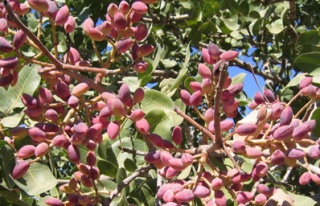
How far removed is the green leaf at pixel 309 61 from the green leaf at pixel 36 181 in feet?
2.21

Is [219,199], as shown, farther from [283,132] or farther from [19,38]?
[19,38]

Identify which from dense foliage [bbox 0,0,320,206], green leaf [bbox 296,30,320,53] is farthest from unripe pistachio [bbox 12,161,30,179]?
green leaf [bbox 296,30,320,53]

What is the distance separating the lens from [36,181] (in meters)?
1.24

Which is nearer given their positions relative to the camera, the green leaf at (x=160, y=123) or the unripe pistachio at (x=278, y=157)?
the unripe pistachio at (x=278, y=157)

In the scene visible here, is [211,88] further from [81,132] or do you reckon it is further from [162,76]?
[162,76]

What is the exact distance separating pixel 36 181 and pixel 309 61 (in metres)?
0.73

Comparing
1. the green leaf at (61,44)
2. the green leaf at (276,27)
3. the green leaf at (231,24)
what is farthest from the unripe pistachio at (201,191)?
the green leaf at (276,27)

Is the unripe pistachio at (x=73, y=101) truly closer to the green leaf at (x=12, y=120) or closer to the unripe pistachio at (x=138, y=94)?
the unripe pistachio at (x=138, y=94)

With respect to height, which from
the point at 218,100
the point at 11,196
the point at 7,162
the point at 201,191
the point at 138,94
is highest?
the point at 218,100

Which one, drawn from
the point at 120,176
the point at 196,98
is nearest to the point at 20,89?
the point at 120,176

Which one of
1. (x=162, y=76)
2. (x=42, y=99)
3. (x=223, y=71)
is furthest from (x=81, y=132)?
(x=162, y=76)

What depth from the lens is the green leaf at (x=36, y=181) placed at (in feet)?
3.97

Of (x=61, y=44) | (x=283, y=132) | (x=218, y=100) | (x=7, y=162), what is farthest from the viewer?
(x=61, y=44)

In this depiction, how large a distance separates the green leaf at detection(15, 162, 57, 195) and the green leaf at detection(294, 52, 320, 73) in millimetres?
672
